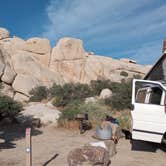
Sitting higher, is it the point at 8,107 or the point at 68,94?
the point at 68,94

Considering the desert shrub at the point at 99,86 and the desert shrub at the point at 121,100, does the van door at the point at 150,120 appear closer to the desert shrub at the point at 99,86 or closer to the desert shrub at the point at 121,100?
the desert shrub at the point at 121,100

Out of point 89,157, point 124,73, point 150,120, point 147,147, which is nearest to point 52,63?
point 124,73

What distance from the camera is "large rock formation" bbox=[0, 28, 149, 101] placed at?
1141 inches

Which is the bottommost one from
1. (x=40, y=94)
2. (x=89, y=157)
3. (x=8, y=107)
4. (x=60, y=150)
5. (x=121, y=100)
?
(x=60, y=150)

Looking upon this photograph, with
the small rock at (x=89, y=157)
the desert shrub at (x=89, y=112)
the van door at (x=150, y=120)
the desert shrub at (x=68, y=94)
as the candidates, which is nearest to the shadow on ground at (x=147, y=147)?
the van door at (x=150, y=120)

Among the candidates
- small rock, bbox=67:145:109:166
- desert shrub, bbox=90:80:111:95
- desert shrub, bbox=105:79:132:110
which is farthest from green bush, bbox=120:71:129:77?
small rock, bbox=67:145:109:166

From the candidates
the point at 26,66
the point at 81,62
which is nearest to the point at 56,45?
the point at 81,62

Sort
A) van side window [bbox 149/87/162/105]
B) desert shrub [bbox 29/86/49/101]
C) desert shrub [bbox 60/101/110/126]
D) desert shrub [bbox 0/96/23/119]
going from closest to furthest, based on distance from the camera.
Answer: van side window [bbox 149/87/162/105] < desert shrub [bbox 0/96/23/119] < desert shrub [bbox 60/101/110/126] < desert shrub [bbox 29/86/49/101]

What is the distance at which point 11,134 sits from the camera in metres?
10.4

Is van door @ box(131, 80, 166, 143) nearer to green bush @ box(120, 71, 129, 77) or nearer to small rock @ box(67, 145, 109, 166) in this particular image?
small rock @ box(67, 145, 109, 166)

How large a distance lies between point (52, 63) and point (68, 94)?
48.2 feet

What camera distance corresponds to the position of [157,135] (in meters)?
6.28

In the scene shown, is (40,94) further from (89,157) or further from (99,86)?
(89,157)

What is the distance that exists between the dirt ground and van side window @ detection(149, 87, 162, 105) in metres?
1.57
